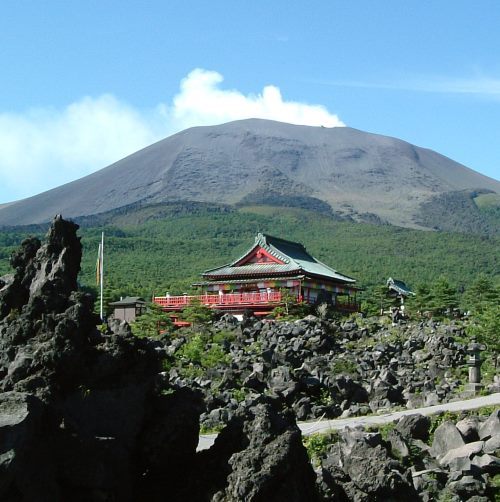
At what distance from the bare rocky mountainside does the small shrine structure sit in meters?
91.0

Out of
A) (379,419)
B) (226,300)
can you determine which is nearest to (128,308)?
(226,300)

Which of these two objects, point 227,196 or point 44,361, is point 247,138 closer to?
point 227,196

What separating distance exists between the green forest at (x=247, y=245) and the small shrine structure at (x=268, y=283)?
1054 centimetres

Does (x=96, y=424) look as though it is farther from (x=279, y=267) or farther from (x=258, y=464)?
(x=279, y=267)

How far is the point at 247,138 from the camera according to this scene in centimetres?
18588

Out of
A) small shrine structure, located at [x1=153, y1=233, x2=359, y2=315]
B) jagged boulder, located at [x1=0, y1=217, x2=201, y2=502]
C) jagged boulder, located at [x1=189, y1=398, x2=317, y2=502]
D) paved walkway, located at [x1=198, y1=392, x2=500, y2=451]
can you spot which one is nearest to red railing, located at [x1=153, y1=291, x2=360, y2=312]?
small shrine structure, located at [x1=153, y1=233, x2=359, y2=315]

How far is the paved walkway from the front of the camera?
13.9 m

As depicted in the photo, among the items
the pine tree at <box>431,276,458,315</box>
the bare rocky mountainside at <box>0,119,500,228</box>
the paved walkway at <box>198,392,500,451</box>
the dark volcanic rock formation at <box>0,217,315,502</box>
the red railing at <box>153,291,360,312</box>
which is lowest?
the paved walkway at <box>198,392,500,451</box>

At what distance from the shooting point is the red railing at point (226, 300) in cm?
3247

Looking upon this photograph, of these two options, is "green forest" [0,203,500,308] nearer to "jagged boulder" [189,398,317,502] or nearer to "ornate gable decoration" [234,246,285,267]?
"ornate gable decoration" [234,246,285,267]

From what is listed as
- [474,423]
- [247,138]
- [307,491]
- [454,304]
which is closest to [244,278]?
[454,304]

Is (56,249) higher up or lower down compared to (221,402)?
higher up

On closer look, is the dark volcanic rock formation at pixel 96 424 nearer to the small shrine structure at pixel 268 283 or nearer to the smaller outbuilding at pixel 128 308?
the small shrine structure at pixel 268 283

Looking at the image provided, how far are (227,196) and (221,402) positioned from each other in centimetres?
12636
